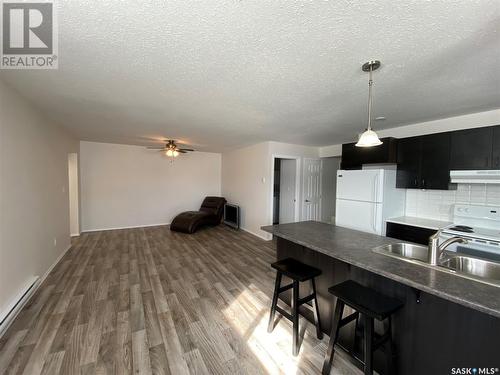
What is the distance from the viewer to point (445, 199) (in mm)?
3117

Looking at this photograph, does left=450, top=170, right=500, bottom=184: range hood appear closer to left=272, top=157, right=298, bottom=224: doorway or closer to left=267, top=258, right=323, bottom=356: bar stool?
left=267, top=258, right=323, bottom=356: bar stool

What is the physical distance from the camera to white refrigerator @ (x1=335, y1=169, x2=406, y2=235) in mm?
3219

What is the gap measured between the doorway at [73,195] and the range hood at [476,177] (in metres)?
7.22

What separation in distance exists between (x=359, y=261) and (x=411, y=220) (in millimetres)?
2459

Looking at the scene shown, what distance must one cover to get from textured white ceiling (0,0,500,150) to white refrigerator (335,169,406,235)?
978mm

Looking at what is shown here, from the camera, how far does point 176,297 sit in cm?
251

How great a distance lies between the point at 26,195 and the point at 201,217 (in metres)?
3.47

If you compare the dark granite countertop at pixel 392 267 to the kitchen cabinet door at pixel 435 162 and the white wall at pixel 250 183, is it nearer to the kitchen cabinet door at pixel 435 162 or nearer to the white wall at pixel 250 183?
the kitchen cabinet door at pixel 435 162

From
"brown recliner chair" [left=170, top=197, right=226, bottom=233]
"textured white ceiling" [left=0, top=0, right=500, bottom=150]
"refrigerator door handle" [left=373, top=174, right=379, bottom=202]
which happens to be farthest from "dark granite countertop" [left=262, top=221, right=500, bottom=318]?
"brown recliner chair" [left=170, top=197, right=226, bottom=233]

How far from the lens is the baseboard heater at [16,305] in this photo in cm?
189

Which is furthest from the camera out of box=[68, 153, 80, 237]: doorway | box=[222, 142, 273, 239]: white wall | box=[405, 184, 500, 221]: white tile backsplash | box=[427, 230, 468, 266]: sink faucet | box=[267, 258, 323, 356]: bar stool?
box=[222, 142, 273, 239]: white wall

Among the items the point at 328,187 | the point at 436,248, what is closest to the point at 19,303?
the point at 436,248

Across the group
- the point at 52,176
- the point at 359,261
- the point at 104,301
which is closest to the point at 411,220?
the point at 359,261

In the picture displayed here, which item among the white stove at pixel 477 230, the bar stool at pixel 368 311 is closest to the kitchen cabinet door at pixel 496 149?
the white stove at pixel 477 230
